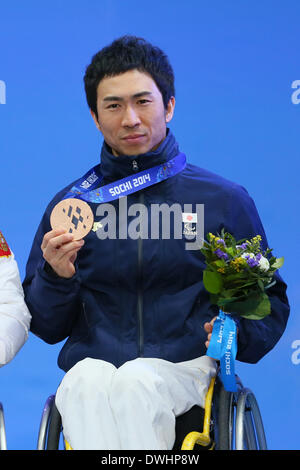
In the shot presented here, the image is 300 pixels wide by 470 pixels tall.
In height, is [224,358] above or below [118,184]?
below

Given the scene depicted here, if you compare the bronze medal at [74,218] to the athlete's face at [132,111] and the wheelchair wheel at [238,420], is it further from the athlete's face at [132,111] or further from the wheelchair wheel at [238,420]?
the wheelchair wheel at [238,420]

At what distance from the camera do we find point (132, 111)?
121 inches

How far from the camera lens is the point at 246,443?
2.87 meters

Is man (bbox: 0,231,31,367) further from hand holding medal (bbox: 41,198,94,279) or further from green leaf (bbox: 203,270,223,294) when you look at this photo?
green leaf (bbox: 203,270,223,294)

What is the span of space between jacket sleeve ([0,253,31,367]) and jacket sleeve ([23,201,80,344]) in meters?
0.05

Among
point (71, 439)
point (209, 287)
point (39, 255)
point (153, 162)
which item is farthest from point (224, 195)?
point (71, 439)

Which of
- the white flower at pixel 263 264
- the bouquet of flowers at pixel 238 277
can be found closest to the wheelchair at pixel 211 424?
the bouquet of flowers at pixel 238 277

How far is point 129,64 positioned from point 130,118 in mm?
198

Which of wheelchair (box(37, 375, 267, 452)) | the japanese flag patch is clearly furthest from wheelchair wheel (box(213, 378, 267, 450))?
the japanese flag patch

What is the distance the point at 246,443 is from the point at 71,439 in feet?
2.00

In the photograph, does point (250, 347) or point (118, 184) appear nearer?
point (250, 347)
